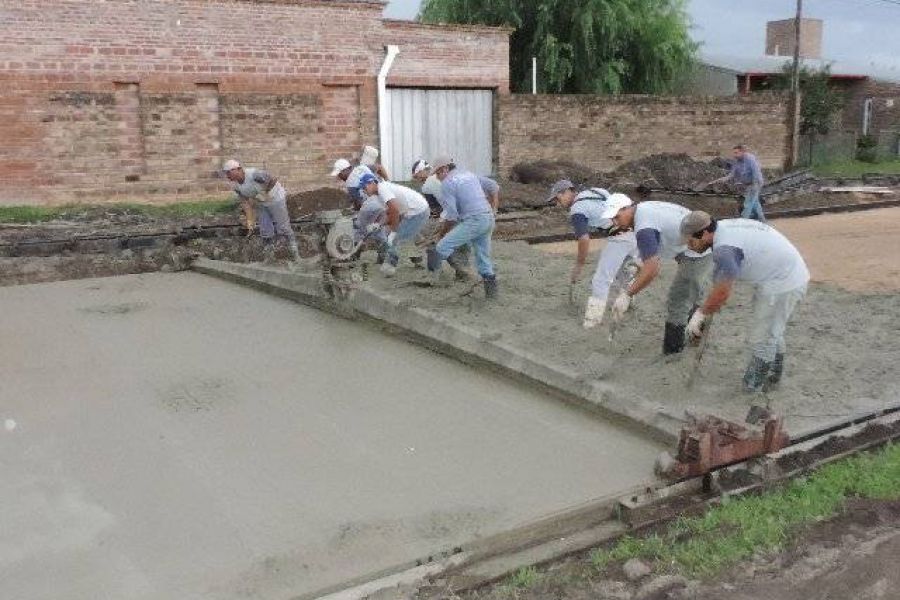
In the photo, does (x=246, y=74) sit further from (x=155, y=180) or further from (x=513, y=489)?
(x=513, y=489)

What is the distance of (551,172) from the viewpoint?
18344 millimetres

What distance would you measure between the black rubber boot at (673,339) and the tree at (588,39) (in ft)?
60.0

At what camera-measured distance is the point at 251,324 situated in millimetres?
8289

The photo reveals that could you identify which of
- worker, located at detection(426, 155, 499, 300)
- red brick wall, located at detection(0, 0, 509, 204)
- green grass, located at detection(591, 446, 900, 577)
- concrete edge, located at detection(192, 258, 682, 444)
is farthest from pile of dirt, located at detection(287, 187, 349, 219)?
green grass, located at detection(591, 446, 900, 577)

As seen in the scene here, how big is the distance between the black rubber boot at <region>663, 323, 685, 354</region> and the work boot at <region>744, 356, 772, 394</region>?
0.87 meters

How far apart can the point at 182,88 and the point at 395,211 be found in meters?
8.14

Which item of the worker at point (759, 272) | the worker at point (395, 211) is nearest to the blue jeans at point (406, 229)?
the worker at point (395, 211)

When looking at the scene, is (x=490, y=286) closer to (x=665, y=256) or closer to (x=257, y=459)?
(x=665, y=256)

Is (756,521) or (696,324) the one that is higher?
(696,324)

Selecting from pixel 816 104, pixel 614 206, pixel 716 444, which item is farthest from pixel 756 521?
pixel 816 104

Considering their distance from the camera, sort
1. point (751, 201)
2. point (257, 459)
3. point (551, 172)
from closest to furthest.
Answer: point (257, 459)
point (751, 201)
point (551, 172)

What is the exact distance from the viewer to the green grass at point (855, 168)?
24.4m

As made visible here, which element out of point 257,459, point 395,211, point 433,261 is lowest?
point 257,459

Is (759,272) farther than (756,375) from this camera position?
No
